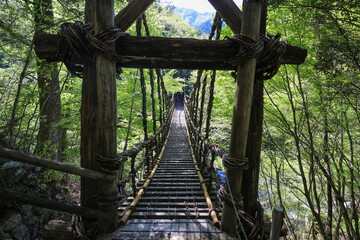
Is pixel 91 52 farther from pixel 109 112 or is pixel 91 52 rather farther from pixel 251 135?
pixel 251 135

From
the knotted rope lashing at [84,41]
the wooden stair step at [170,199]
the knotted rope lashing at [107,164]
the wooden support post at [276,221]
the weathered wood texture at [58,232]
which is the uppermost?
the knotted rope lashing at [84,41]

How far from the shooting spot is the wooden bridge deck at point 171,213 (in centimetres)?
143

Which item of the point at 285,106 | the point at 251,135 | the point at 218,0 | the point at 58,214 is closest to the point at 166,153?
the point at 58,214

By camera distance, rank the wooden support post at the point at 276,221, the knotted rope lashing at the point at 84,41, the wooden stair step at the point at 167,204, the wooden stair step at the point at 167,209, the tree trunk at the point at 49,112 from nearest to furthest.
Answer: the wooden support post at the point at 276,221 → the knotted rope lashing at the point at 84,41 → the wooden stair step at the point at 167,209 → the wooden stair step at the point at 167,204 → the tree trunk at the point at 49,112

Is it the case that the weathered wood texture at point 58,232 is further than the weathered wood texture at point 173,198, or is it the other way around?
the weathered wood texture at point 173,198

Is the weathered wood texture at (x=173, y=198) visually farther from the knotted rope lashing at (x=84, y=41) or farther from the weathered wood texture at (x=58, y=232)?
the knotted rope lashing at (x=84, y=41)

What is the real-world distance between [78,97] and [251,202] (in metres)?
5.15

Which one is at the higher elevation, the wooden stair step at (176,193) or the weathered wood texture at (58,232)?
the wooden stair step at (176,193)

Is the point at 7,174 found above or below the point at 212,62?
below

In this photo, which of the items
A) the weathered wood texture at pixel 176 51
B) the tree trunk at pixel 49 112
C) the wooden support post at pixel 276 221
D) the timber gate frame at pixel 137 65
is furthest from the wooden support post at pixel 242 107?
the tree trunk at pixel 49 112

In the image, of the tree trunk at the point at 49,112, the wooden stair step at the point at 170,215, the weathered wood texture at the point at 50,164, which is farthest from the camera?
the tree trunk at the point at 49,112

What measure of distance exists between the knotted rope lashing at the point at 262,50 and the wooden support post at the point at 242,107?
4 cm

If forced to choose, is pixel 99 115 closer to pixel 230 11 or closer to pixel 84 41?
pixel 84 41

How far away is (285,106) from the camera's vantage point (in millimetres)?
3676
